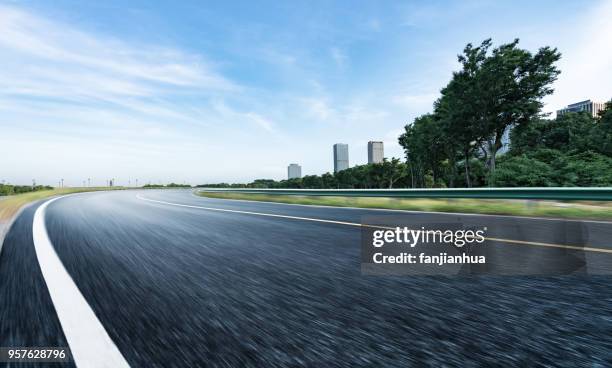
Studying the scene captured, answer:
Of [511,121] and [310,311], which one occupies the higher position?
[511,121]

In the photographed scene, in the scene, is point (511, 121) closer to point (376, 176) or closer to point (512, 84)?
point (512, 84)

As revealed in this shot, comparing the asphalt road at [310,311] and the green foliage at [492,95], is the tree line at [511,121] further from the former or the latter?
the asphalt road at [310,311]

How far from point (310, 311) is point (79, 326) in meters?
1.41

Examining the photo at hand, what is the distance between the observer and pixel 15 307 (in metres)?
2.30

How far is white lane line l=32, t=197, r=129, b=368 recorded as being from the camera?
62.3 inches

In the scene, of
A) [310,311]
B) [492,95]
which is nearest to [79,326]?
[310,311]

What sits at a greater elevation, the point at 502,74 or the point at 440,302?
the point at 502,74

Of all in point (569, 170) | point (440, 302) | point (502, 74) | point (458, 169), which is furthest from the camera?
point (458, 169)

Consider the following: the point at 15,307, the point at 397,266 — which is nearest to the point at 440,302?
the point at 397,266

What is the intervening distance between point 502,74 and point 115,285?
3947 centimetres

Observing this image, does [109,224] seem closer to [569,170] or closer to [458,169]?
[569,170]

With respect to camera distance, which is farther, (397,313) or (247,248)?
(247,248)

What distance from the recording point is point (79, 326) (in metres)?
1.94

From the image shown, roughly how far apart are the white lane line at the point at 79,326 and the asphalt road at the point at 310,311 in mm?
52
